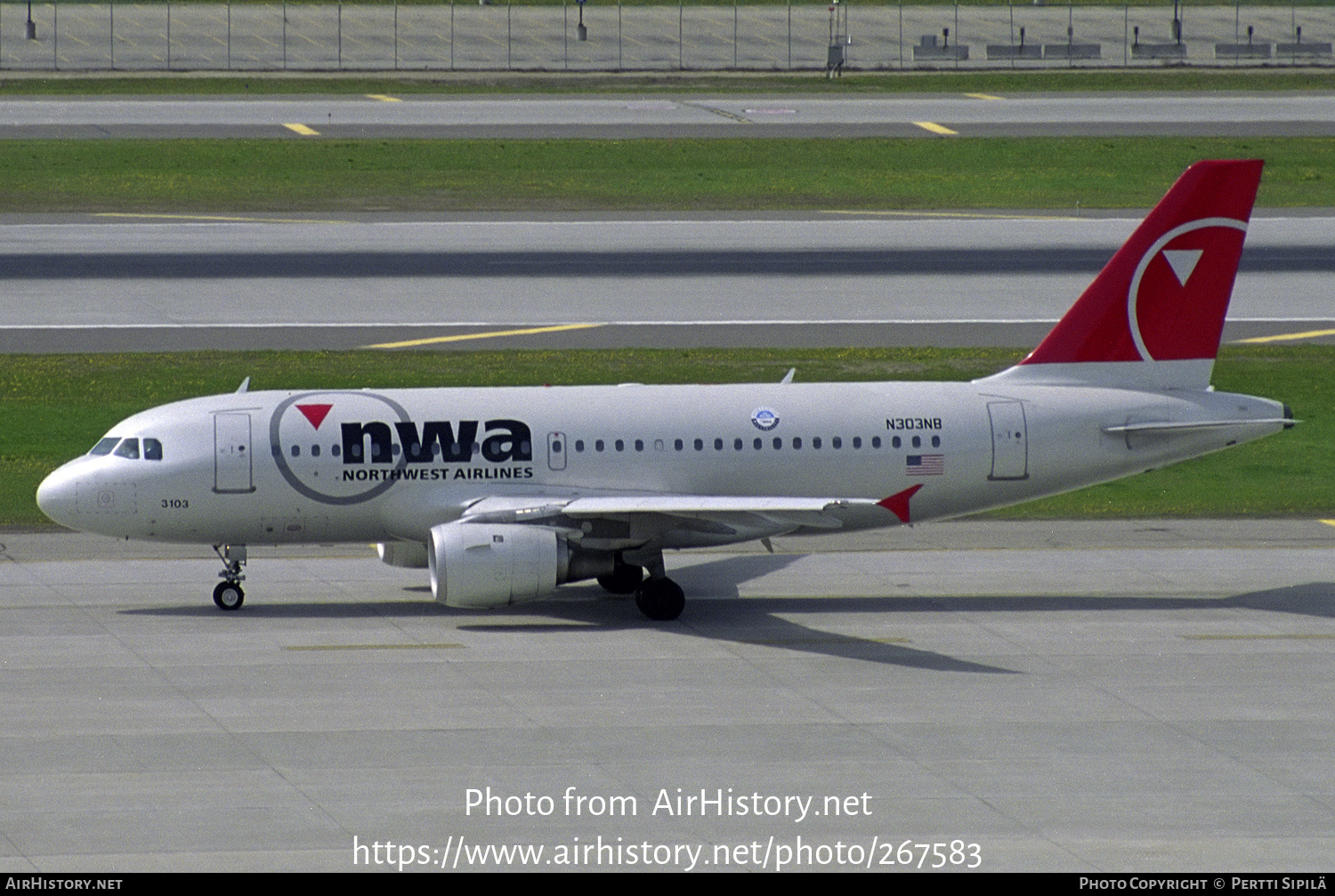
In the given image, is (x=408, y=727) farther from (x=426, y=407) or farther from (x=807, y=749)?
(x=426, y=407)

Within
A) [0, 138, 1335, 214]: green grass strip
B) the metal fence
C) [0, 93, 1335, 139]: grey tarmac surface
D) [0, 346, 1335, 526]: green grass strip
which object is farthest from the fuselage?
the metal fence

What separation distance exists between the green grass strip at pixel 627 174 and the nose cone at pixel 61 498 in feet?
151

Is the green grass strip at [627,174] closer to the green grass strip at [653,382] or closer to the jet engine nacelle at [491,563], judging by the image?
the green grass strip at [653,382]

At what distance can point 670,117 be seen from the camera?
99.2 metres

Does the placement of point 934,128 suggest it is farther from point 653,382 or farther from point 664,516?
point 664,516

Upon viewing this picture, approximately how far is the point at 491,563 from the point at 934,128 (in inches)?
2696

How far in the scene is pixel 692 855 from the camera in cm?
2161

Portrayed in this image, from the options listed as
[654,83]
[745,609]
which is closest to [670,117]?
[654,83]

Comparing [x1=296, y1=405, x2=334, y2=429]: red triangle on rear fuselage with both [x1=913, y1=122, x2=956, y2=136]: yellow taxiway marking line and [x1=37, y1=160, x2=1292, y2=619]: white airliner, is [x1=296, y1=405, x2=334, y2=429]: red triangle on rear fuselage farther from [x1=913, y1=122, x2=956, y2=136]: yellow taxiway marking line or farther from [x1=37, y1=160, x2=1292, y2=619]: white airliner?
[x1=913, y1=122, x2=956, y2=136]: yellow taxiway marking line

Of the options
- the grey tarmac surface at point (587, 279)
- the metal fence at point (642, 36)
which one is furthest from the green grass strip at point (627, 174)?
the metal fence at point (642, 36)

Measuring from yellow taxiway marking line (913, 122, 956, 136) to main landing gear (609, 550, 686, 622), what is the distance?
63.1 m

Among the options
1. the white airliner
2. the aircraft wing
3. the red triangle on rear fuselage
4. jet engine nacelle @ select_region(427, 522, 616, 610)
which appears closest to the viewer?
jet engine nacelle @ select_region(427, 522, 616, 610)

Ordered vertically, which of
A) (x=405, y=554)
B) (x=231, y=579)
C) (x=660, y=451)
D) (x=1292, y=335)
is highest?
(x=1292, y=335)

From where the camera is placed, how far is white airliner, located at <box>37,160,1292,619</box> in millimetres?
32844
